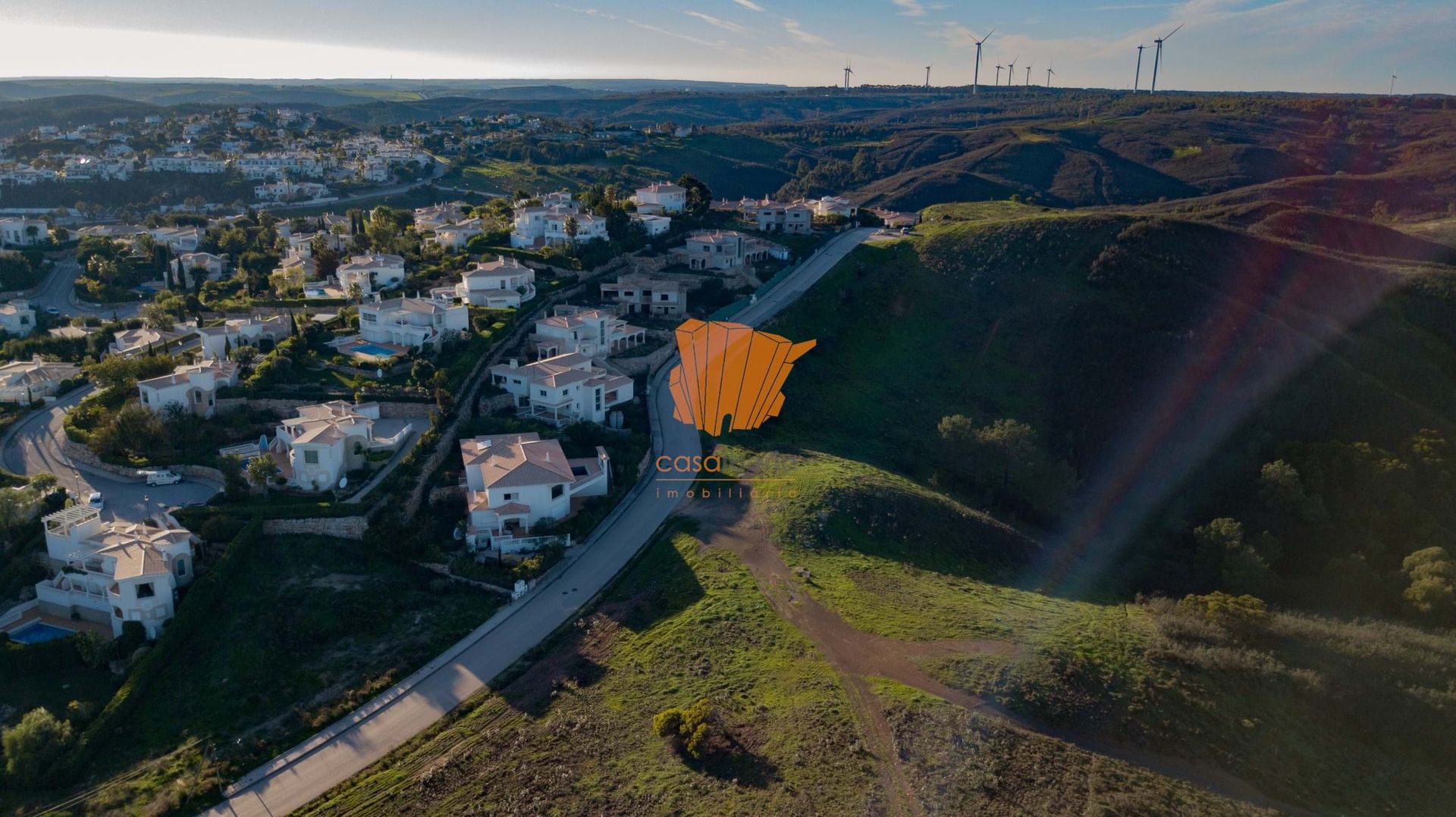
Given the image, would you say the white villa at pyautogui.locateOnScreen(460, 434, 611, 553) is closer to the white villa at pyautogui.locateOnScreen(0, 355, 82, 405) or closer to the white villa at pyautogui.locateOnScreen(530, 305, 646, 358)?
the white villa at pyautogui.locateOnScreen(530, 305, 646, 358)

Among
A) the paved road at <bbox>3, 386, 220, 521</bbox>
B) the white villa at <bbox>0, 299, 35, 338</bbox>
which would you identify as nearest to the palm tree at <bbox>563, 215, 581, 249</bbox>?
the paved road at <bbox>3, 386, 220, 521</bbox>

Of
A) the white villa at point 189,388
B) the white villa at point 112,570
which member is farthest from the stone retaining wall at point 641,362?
the white villa at point 112,570

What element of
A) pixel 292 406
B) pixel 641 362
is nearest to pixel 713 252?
pixel 641 362

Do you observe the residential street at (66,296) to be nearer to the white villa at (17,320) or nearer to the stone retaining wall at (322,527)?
the white villa at (17,320)

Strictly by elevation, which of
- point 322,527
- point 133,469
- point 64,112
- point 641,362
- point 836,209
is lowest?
point 322,527

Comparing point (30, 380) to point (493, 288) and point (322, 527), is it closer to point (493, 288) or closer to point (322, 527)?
point (322, 527)

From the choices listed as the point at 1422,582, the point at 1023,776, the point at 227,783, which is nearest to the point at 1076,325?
the point at 1422,582
